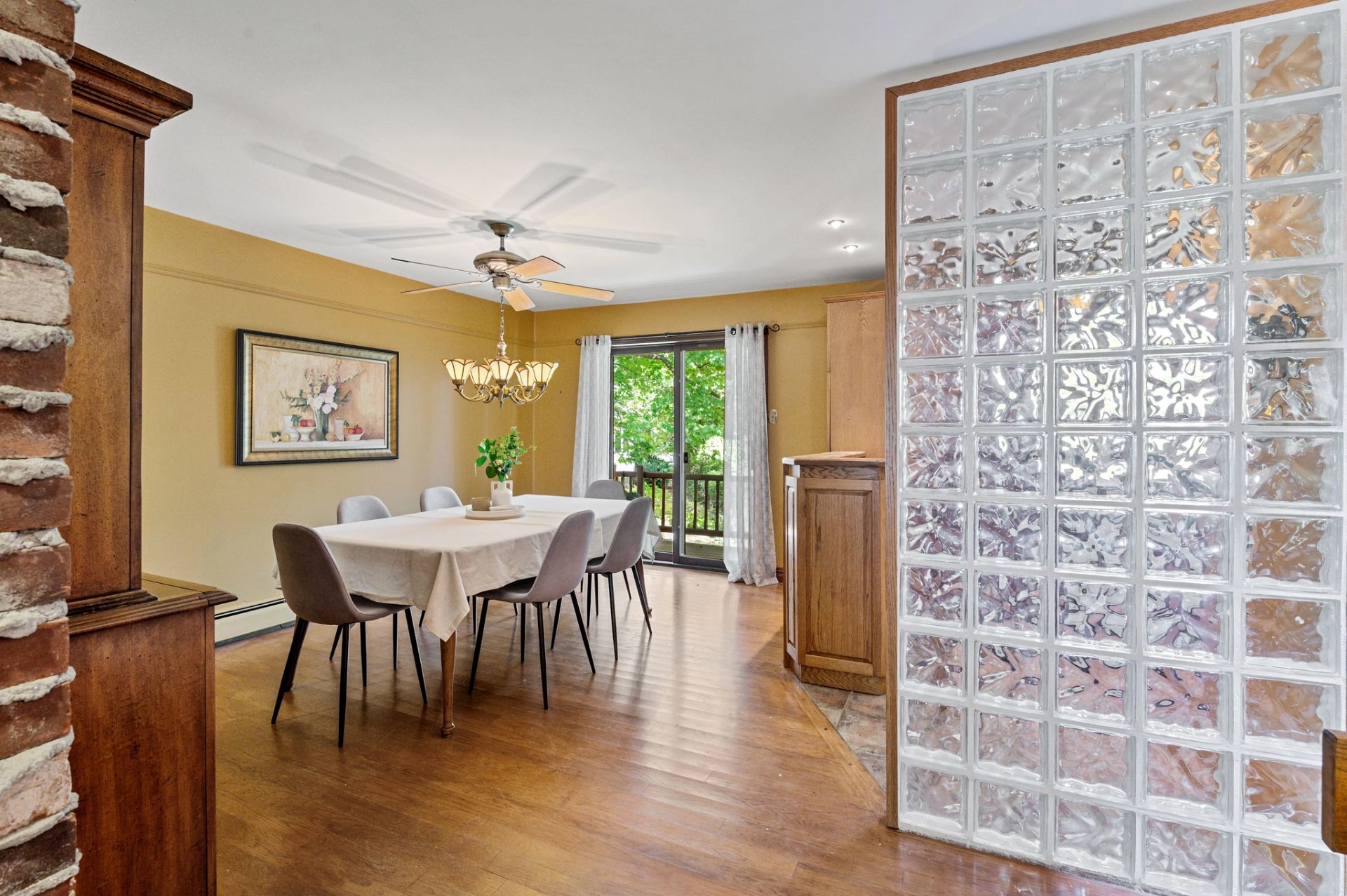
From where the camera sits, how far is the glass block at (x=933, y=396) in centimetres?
195

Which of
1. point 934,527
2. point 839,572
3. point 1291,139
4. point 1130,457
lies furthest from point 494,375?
point 1291,139

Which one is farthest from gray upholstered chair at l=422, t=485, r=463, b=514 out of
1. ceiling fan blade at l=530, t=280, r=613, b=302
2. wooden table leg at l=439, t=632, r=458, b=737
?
wooden table leg at l=439, t=632, r=458, b=737

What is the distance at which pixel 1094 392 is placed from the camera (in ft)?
5.90

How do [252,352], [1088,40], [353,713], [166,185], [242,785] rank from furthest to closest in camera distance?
1. [252,352]
2. [166,185]
3. [353,713]
4. [242,785]
5. [1088,40]

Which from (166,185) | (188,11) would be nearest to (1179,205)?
(188,11)

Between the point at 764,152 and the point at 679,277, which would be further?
the point at 679,277

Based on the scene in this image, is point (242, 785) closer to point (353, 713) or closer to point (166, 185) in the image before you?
point (353, 713)

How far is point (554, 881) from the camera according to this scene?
1.75m

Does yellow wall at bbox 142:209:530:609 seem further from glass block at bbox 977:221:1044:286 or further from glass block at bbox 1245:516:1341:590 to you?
glass block at bbox 1245:516:1341:590

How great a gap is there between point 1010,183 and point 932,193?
216mm

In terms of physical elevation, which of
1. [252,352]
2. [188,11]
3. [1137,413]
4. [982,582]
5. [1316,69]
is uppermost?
[188,11]

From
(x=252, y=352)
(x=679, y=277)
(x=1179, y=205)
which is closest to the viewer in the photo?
(x=1179, y=205)

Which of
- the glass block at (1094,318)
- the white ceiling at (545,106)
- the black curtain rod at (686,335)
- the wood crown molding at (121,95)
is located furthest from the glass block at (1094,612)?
the black curtain rod at (686,335)

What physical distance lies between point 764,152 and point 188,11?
6.85ft
